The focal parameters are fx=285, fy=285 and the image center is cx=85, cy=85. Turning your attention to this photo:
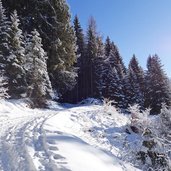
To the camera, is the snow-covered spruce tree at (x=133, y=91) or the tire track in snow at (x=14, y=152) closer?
the tire track in snow at (x=14, y=152)

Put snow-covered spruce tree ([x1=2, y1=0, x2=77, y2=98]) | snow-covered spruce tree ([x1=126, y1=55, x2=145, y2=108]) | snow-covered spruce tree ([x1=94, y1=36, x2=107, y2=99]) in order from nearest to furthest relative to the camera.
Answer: snow-covered spruce tree ([x1=2, y1=0, x2=77, y2=98]) → snow-covered spruce tree ([x1=126, y1=55, x2=145, y2=108]) → snow-covered spruce tree ([x1=94, y1=36, x2=107, y2=99])

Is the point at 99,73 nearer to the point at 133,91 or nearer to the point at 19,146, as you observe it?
the point at 133,91

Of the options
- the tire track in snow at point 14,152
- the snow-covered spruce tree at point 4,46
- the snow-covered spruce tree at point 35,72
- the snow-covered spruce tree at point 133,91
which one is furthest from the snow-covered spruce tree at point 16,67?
the snow-covered spruce tree at point 133,91

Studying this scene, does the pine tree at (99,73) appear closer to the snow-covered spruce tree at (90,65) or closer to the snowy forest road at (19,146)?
the snow-covered spruce tree at (90,65)

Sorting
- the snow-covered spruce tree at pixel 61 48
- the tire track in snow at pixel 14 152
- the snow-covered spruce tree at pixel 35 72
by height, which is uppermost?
the snow-covered spruce tree at pixel 61 48

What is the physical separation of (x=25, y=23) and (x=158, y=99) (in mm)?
20646

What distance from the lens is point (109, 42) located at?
61062 mm

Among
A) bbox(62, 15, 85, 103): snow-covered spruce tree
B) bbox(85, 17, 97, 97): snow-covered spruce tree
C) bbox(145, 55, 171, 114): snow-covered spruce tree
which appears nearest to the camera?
bbox(145, 55, 171, 114): snow-covered spruce tree

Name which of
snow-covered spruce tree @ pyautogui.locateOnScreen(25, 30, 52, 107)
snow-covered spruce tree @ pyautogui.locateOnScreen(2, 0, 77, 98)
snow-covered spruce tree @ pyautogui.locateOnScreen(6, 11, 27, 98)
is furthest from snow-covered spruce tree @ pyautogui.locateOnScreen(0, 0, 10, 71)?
snow-covered spruce tree @ pyautogui.locateOnScreen(2, 0, 77, 98)

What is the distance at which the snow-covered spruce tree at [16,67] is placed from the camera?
22.8 meters

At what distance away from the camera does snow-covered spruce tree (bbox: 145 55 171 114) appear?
3917 cm

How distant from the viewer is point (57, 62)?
30.5 metres

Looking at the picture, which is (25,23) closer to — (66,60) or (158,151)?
(66,60)

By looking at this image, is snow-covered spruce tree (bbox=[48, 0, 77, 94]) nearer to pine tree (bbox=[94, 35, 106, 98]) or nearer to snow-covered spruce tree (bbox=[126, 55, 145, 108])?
pine tree (bbox=[94, 35, 106, 98])
